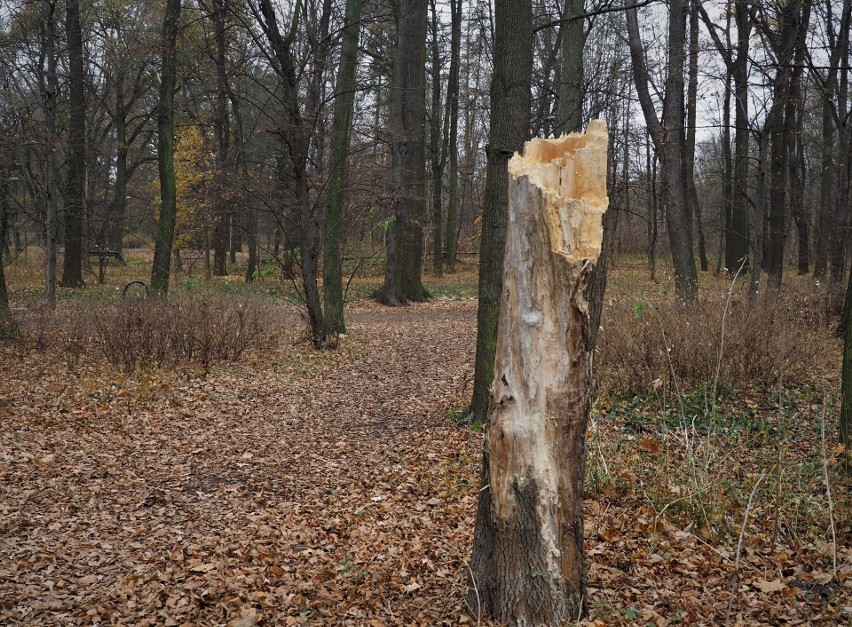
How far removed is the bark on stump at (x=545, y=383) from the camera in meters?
3.09

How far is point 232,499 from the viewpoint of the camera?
5.48 m

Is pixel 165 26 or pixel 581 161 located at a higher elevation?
pixel 165 26

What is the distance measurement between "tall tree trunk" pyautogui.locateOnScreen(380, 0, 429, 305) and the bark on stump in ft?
44.5

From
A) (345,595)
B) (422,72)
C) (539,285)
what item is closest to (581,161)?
(539,285)

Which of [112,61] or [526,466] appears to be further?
[112,61]

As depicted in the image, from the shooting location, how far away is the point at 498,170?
618cm

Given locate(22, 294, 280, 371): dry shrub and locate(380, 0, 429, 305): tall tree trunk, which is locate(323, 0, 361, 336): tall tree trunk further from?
locate(380, 0, 429, 305): tall tree trunk

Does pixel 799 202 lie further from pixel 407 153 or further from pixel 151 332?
pixel 151 332

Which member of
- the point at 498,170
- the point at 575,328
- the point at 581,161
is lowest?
the point at 575,328

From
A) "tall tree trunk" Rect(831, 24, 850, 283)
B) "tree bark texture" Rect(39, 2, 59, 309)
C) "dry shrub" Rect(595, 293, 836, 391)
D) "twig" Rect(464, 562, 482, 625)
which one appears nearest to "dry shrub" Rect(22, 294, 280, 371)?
"tree bark texture" Rect(39, 2, 59, 309)

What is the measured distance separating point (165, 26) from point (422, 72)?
738 cm

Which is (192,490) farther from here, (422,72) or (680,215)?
(422,72)

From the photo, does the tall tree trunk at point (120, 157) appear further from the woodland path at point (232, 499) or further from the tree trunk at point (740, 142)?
the tree trunk at point (740, 142)

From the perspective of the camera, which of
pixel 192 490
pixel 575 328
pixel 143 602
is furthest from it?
pixel 192 490
